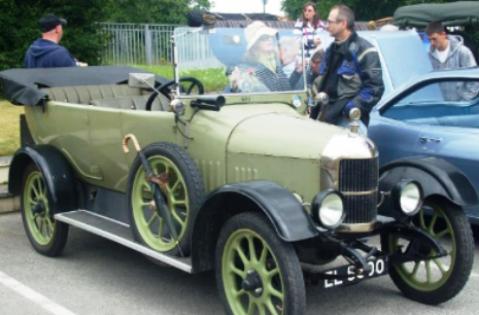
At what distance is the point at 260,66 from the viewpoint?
521 cm

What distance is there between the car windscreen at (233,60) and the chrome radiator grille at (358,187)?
120 cm

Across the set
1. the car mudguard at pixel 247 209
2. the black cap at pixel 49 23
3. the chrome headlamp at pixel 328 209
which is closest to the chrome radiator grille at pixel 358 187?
→ the chrome headlamp at pixel 328 209

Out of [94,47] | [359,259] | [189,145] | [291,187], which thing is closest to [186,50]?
[189,145]

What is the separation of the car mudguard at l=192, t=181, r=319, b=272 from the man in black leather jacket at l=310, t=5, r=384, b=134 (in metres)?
1.98

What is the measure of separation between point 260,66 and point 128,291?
181cm

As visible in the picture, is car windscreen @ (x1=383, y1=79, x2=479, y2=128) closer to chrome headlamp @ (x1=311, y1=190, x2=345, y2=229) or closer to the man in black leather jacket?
the man in black leather jacket

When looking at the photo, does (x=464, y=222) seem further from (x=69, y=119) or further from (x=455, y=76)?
(x=69, y=119)

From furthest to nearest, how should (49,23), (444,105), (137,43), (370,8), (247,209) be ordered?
(370,8) < (137,43) < (49,23) < (444,105) < (247,209)

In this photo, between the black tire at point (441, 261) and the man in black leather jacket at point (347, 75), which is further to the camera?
the man in black leather jacket at point (347, 75)

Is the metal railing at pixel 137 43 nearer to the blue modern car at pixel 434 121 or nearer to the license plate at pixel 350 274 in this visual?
the blue modern car at pixel 434 121

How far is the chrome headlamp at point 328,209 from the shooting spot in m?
3.96

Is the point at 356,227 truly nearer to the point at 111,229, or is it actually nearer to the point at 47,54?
the point at 111,229

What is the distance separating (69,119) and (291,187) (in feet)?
7.56

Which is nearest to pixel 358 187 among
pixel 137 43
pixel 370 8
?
pixel 137 43
